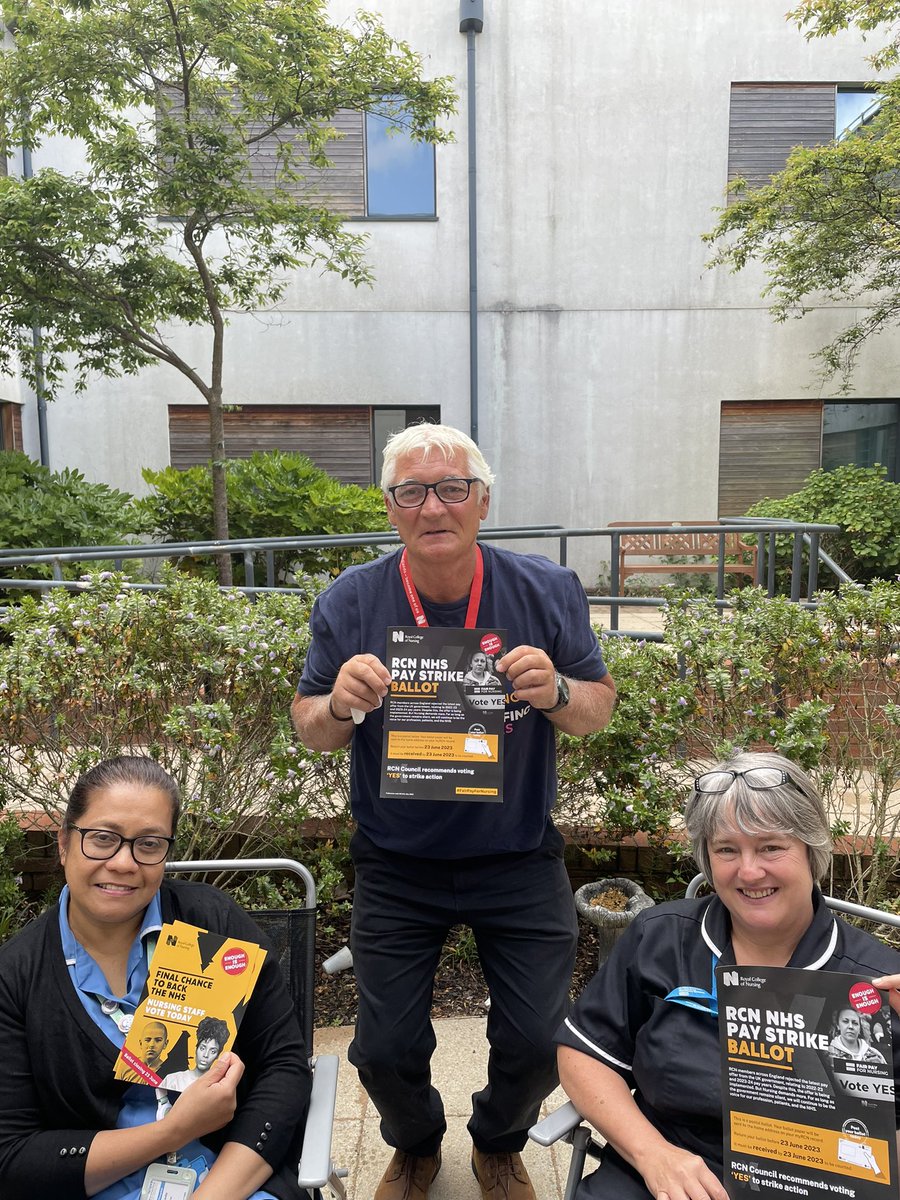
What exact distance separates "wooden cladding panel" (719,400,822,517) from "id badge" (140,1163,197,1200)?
37.5 ft

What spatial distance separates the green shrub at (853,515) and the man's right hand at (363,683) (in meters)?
8.60

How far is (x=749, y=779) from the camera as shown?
5.79 feet

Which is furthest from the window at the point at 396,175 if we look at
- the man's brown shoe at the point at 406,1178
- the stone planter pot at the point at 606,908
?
the man's brown shoe at the point at 406,1178

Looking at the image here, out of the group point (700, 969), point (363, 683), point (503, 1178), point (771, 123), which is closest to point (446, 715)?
point (363, 683)

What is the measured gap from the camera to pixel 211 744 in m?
3.15

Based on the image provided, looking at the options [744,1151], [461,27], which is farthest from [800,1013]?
[461,27]

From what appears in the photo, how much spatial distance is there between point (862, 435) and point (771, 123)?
4.26 m

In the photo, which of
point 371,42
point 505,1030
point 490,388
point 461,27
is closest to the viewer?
point 505,1030

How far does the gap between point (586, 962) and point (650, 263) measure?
33.5 feet

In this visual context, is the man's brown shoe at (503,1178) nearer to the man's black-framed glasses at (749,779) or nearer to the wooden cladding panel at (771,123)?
the man's black-framed glasses at (749,779)

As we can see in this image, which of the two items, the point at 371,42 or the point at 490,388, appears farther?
the point at 490,388

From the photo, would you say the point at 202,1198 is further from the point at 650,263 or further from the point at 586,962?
the point at 650,263

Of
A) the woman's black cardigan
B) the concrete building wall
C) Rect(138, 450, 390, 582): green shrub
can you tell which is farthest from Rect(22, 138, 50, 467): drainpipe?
the woman's black cardigan

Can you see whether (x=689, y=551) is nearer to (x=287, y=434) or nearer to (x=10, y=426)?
(x=287, y=434)
